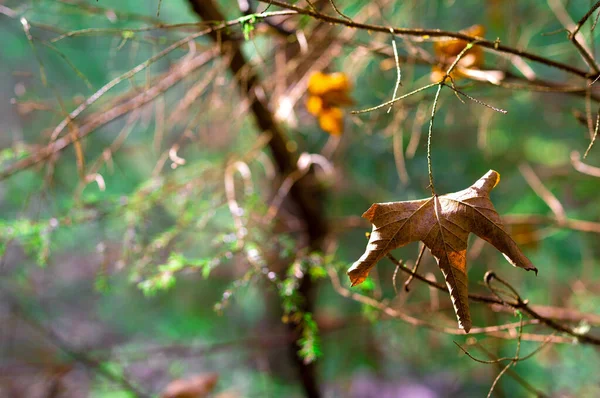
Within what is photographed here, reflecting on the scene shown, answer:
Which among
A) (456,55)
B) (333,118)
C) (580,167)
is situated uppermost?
(333,118)

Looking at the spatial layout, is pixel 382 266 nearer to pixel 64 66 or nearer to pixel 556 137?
pixel 556 137

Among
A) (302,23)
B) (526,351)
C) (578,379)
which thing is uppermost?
(302,23)

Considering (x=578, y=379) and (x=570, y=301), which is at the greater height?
(x=570, y=301)

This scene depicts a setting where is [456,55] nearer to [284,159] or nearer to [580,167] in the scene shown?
[580,167]

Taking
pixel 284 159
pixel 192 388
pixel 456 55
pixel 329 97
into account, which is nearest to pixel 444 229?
pixel 456 55

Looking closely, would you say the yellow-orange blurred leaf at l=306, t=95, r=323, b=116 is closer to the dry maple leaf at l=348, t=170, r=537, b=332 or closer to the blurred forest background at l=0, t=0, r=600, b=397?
the blurred forest background at l=0, t=0, r=600, b=397

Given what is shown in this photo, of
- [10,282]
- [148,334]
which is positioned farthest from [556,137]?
[10,282]
